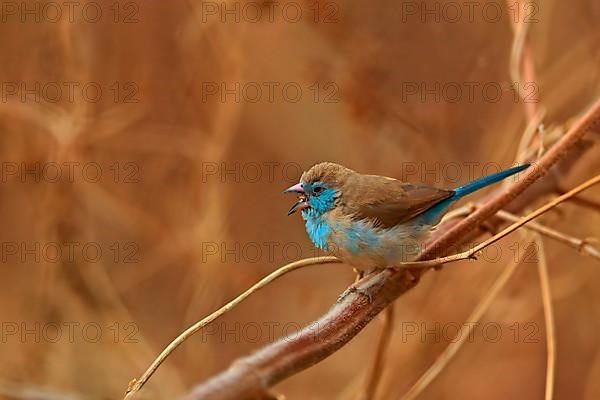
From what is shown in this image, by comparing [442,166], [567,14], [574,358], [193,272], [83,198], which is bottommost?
[574,358]

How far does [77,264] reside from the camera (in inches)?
148

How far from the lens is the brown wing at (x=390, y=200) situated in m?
2.38

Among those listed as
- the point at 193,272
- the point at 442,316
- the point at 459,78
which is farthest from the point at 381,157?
the point at 193,272

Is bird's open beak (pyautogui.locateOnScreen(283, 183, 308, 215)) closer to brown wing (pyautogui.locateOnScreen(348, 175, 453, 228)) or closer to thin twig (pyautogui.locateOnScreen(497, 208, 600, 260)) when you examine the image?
brown wing (pyautogui.locateOnScreen(348, 175, 453, 228))

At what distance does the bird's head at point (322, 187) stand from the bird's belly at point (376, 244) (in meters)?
0.14

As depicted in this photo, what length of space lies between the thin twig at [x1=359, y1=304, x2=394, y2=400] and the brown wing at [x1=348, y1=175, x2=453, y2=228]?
35cm

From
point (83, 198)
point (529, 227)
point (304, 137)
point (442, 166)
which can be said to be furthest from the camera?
point (304, 137)

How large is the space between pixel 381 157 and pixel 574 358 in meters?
1.88

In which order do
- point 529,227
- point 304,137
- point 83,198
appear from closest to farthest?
point 529,227, point 83,198, point 304,137

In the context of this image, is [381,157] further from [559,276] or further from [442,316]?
[559,276]

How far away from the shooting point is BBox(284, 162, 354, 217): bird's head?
8.04ft

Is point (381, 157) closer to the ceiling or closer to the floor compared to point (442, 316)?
closer to the ceiling

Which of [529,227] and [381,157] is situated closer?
[529,227]

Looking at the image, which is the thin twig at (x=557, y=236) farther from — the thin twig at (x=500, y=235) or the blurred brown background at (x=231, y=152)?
the blurred brown background at (x=231, y=152)
